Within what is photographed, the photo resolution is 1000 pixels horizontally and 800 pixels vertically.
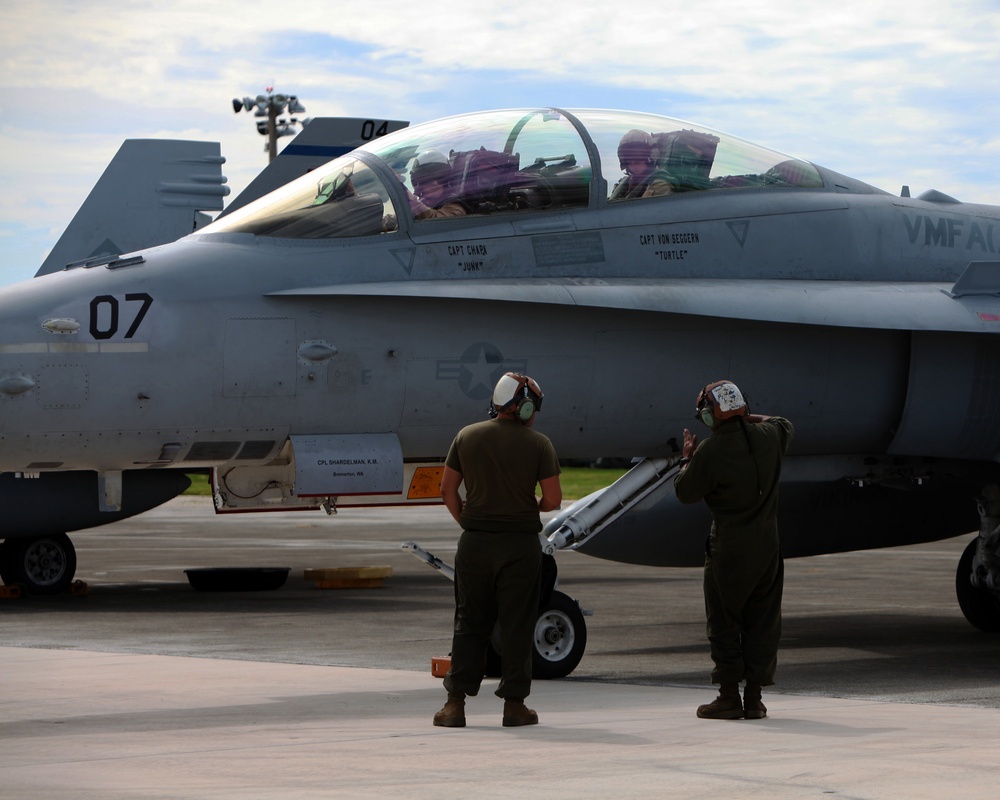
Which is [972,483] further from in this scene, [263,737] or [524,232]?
[263,737]

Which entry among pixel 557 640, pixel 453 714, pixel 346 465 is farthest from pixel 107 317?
pixel 557 640

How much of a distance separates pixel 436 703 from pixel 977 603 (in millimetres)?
5786

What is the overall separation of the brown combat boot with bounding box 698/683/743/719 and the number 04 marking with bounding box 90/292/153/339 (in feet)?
11.5

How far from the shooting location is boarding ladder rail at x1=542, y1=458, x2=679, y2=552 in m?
9.44

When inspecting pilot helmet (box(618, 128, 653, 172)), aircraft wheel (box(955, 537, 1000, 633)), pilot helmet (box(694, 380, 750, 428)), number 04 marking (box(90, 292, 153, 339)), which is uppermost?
pilot helmet (box(618, 128, 653, 172))

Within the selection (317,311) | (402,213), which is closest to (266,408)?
(317,311)

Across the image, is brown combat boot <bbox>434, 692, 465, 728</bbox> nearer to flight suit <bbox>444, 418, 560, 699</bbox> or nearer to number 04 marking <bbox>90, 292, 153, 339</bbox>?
flight suit <bbox>444, 418, 560, 699</bbox>

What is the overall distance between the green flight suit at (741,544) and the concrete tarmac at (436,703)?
0.36 metres

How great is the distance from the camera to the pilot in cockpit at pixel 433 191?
30.5 ft

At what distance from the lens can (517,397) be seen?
7500 millimetres

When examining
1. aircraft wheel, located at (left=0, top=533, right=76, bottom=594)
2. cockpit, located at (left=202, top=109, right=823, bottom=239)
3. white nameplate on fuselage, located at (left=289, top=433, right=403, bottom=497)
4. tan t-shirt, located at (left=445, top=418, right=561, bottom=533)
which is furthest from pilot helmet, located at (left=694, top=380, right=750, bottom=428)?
aircraft wheel, located at (left=0, top=533, right=76, bottom=594)

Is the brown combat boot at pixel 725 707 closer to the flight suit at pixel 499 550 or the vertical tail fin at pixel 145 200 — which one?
the flight suit at pixel 499 550

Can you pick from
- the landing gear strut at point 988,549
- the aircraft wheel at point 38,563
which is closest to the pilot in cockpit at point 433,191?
the landing gear strut at point 988,549

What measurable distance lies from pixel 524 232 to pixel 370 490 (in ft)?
5.88
